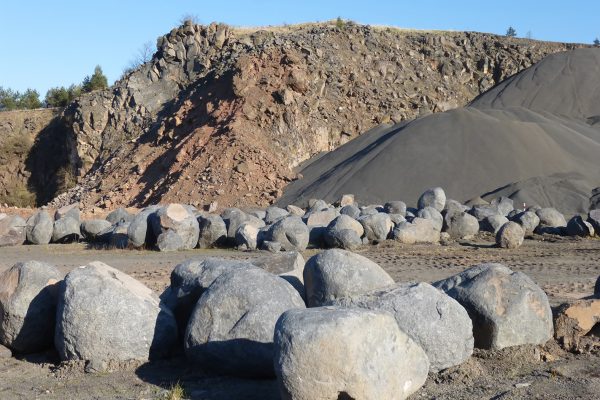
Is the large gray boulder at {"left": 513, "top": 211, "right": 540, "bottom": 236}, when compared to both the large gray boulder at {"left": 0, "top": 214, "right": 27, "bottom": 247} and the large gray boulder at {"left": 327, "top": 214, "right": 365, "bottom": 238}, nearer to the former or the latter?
the large gray boulder at {"left": 327, "top": 214, "right": 365, "bottom": 238}

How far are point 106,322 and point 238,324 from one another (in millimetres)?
1265

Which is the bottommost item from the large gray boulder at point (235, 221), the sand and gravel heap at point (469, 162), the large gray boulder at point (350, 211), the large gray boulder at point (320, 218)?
the large gray boulder at point (235, 221)

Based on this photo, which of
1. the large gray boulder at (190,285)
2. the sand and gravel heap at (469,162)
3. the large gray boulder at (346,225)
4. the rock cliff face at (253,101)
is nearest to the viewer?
the large gray boulder at (190,285)

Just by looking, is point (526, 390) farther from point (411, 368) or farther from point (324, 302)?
point (324, 302)

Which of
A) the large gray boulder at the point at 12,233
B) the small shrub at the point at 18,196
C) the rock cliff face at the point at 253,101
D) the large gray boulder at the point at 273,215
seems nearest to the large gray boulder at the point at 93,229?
the large gray boulder at the point at 12,233

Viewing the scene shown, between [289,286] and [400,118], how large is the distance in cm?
3367

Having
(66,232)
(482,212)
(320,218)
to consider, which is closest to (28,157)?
(66,232)

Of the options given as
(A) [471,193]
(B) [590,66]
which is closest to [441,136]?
(A) [471,193]

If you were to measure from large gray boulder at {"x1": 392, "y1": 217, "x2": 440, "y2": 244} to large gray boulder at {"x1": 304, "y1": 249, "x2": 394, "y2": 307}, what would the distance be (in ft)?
40.2

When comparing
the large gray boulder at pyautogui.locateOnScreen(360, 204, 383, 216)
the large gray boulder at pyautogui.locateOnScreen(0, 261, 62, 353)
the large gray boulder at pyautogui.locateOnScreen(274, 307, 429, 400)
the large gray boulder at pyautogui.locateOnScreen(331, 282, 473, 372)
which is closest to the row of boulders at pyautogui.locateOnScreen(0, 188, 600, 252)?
the large gray boulder at pyautogui.locateOnScreen(360, 204, 383, 216)

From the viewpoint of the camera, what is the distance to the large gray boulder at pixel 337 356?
5.57 meters

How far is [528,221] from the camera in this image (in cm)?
2178

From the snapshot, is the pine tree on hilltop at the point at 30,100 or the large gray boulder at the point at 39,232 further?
the pine tree on hilltop at the point at 30,100

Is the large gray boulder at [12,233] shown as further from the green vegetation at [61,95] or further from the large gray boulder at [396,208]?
the green vegetation at [61,95]
